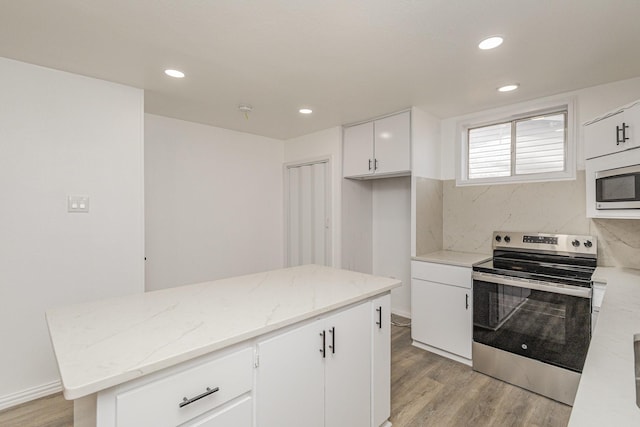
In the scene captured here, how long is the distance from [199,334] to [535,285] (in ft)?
7.55

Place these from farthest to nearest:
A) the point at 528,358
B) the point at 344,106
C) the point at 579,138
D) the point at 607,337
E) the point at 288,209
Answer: the point at 288,209 → the point at 344,106 → the point at 579,138 → the point at 528,358 → the point at 607,337

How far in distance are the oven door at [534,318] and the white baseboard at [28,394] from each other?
329cm

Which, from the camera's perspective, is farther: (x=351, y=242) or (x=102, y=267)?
(x=351, y=242)

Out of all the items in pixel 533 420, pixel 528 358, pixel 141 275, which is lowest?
pixel 533 420

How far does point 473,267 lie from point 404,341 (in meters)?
1.14

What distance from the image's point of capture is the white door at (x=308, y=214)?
3.88 m

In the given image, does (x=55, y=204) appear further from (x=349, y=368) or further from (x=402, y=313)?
A: (x=402, y=313)

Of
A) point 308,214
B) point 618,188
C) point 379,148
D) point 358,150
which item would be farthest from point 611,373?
point 308,214

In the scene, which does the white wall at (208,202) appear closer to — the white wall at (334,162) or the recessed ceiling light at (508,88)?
the white wall at (334,162)

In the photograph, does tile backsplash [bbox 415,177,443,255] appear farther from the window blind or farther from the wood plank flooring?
the wood plank flooring

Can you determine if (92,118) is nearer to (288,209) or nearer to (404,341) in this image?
(288,209)

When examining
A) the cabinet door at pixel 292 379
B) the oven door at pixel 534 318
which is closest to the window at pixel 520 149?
the oven door at pixel 534 318

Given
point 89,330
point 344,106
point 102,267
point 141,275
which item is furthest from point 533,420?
point 102,267

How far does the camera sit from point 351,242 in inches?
151
